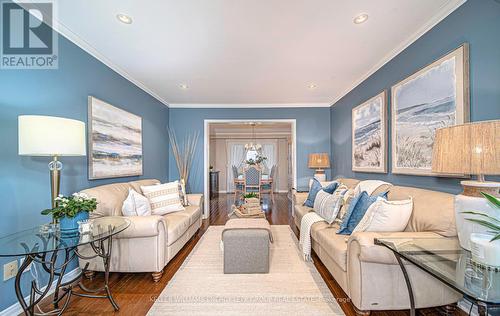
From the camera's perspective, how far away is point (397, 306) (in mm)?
1578

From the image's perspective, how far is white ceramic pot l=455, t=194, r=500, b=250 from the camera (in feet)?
3.75

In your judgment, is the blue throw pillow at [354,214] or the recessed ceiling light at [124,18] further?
the blue throw pillow at [354,214]

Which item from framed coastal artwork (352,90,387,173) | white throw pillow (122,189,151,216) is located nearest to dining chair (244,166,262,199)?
framed coastal artwork (352,90,387,173)

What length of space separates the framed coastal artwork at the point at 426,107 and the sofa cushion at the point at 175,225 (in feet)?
8.72

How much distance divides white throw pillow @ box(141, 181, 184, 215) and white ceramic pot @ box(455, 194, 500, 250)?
2.93 meters

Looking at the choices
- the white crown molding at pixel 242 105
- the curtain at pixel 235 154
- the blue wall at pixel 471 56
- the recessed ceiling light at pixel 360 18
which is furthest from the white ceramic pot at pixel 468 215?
the curtain at pixel 235 154

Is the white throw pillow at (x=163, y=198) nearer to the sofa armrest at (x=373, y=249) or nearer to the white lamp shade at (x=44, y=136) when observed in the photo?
the white lamp shade at (x=44, y=136)

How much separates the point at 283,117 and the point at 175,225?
3.24 metres

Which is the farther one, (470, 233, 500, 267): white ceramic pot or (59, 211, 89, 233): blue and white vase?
(59, 211, 89, 233): blue and white vase

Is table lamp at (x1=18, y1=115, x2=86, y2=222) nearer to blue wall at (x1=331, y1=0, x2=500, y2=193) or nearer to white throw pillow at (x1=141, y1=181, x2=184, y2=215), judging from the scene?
white throw pillow at (x1=141, y1=181, x2=184, y2=215)

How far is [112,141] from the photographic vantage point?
112 inches

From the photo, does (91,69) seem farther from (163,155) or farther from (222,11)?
(163,155)

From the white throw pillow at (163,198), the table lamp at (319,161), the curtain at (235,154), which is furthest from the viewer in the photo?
the curtain at (235,154)

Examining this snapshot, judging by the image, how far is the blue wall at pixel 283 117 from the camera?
4730 millimetres
